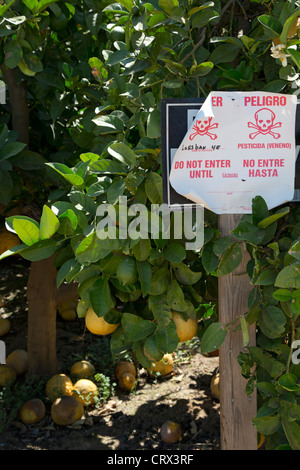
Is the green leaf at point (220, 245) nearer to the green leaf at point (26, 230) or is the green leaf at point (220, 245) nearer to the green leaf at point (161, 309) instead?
the green leaf at point (161, 309)

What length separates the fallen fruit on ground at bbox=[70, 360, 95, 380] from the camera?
3.63 m

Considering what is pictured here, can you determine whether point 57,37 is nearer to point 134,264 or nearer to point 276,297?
point 134,264

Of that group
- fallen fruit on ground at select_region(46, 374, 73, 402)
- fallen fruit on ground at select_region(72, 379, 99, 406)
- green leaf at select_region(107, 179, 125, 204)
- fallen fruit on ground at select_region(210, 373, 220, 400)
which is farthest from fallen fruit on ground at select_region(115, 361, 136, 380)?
green leaf at select_region(107, 179, 125, 204)

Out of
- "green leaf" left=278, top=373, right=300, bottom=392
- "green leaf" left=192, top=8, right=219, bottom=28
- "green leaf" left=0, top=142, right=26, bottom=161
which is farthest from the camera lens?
"green leaf" left=0, top=142, right=26, bottom=161

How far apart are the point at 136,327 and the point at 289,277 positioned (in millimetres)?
488

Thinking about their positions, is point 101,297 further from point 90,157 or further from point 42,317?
point 42,317

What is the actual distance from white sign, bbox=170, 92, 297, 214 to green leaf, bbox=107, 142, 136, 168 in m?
0.14

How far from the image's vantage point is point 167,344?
1.63 metres

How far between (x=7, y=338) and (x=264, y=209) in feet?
10.3

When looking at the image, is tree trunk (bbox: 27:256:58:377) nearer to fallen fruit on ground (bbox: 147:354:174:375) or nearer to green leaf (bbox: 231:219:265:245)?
fallen fruit on ground (bbox: 147:354:174:375)

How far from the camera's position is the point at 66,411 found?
3.20 metres

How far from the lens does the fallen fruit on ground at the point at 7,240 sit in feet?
10.5

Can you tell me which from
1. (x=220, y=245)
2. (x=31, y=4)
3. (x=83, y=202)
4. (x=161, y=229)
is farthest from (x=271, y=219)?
(x=31, y=4)

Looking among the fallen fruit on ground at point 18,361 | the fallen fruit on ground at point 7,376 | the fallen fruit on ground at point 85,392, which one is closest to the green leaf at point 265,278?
the fallen fruit on ground at point 85,392
